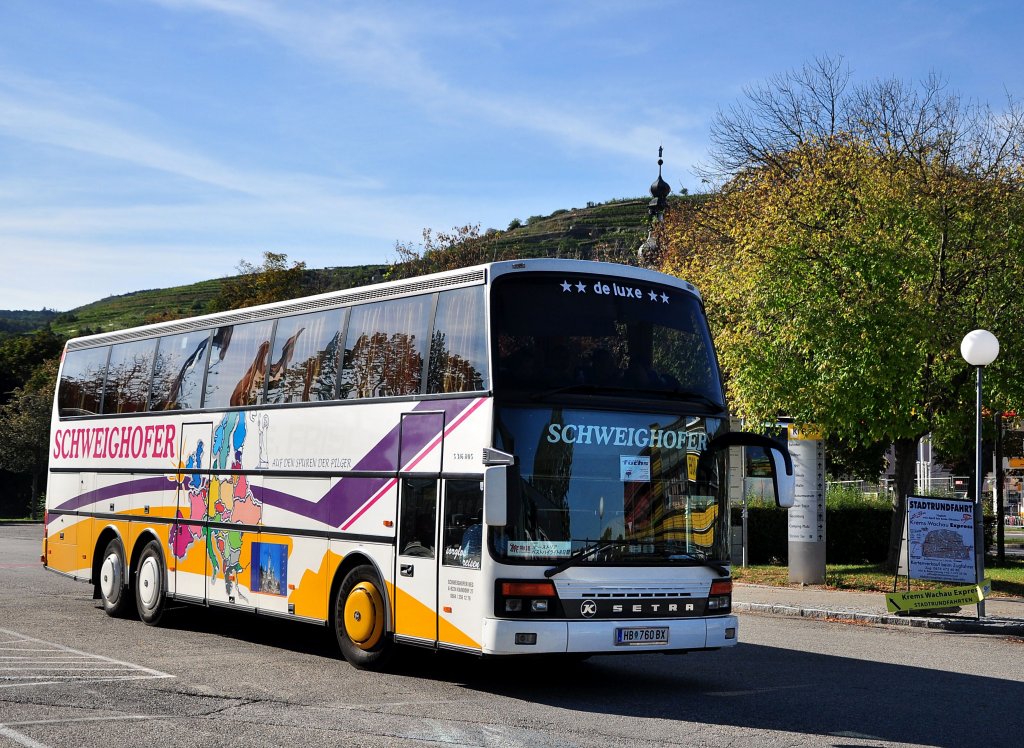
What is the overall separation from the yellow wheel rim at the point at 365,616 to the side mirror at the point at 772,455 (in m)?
3.35

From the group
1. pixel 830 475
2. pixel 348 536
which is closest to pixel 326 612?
pixel 348 536

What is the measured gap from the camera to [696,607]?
1059 centimetres

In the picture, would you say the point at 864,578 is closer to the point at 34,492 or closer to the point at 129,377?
the point at 129,377

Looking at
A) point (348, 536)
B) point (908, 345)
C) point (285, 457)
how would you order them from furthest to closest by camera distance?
point (908, 345)
point (285, 457)
point (348, 536)

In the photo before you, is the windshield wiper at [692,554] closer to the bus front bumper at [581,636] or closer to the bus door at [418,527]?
the bus front bumper at [581,636]

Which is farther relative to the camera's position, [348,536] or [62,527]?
[62,527]

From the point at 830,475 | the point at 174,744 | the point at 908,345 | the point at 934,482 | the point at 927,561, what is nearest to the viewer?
the point at 174,744

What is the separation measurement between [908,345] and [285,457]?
481 inches

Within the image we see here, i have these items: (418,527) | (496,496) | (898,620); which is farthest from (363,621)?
(898,620)

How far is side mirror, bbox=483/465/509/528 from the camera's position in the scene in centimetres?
941

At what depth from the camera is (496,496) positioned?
371 inches

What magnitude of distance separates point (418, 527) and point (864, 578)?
1361cm

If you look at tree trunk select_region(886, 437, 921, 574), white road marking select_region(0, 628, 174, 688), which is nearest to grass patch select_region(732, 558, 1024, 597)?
tree trunk select_region(886, 437, 921, 574)

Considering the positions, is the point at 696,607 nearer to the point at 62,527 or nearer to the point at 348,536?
the point at 348,536
